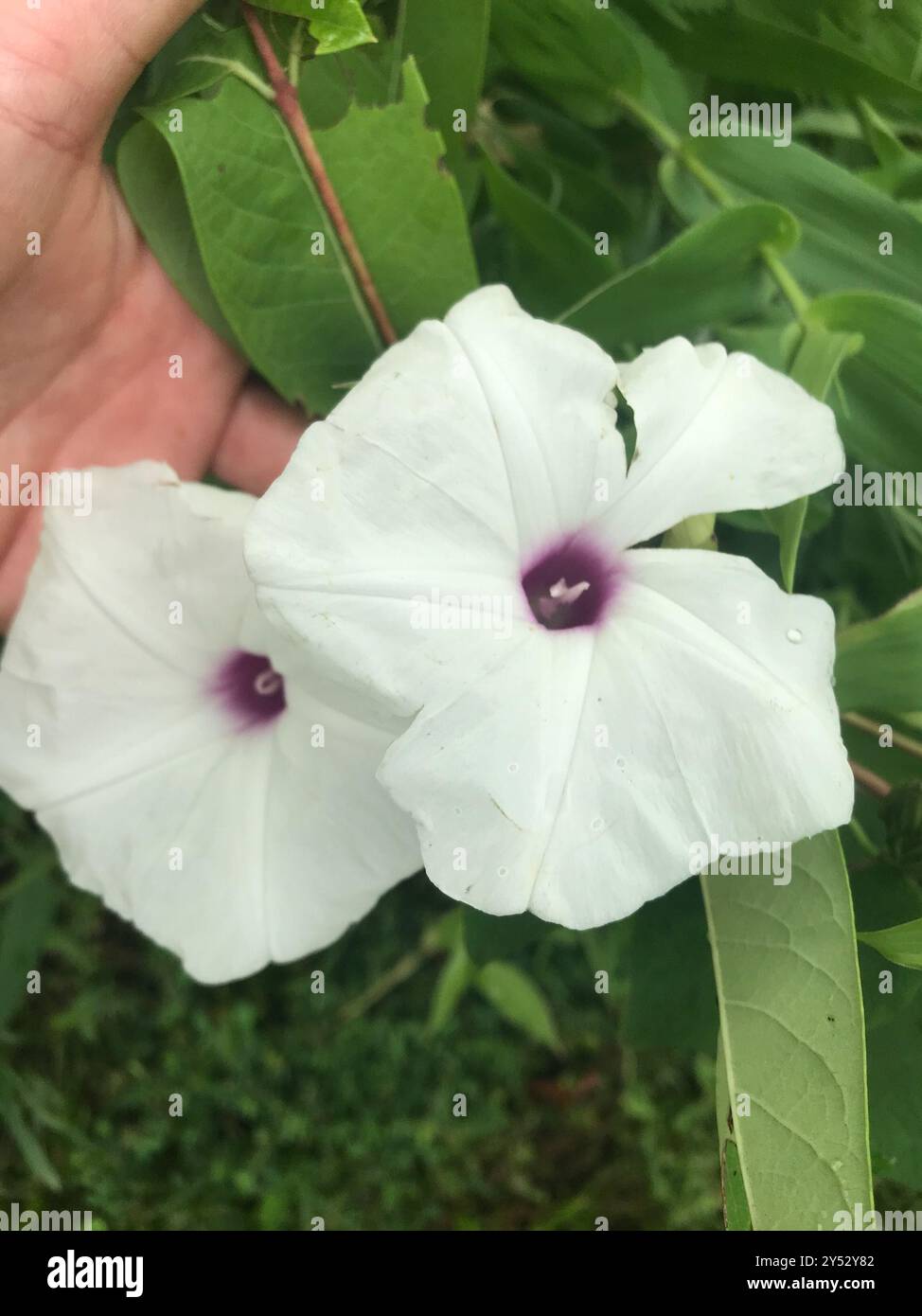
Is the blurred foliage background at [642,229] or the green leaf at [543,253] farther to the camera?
the green leaf at [543,253]

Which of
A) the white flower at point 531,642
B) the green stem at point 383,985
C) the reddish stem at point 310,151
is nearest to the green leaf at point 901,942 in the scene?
the white flower at point 531,642

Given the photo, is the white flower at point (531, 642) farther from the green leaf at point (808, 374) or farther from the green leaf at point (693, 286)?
the green leaf at point (693, 286)

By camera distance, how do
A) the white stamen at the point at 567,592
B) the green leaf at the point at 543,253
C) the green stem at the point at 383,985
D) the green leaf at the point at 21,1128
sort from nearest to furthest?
1. the white stamen at the point at 567,592
2. the green leaf at the point at 543,253
3. the green leaf at the point at 21,1128
4. the green stem at the point at 383,985

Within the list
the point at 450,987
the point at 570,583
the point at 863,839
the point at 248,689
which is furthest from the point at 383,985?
the point at 570,583

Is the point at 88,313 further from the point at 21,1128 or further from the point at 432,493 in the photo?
the point at 21,1128

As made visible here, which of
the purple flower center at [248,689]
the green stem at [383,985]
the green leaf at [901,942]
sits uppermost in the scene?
the purple flower center at [248,689]
